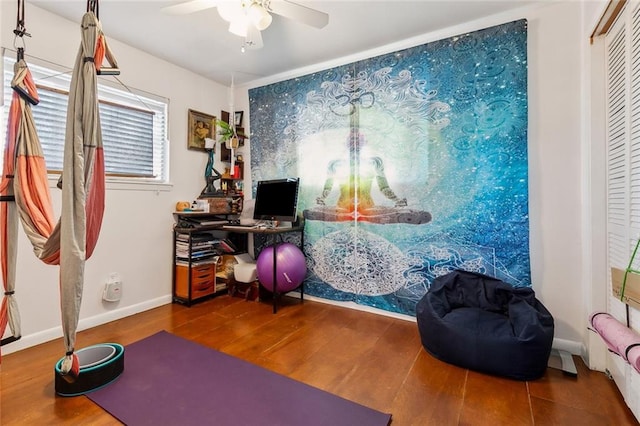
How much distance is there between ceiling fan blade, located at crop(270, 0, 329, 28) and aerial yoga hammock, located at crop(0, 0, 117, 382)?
953 mm

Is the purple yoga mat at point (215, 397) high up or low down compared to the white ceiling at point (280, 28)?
down

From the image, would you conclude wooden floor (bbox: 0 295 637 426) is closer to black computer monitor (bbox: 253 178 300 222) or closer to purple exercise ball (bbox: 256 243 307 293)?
purple exercise ball (bbox: 256 243 307 293)

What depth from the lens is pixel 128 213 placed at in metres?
2.75

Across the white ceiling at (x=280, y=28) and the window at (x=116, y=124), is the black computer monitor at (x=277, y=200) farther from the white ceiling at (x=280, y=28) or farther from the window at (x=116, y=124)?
the white ceiling at (x=280, y=28)

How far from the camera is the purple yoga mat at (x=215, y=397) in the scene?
143 cm

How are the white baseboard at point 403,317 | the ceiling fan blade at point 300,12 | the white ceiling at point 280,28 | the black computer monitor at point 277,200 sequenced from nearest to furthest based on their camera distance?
the ceiling fan blade at point 300,12 → the white baseboard at point 403,317 → the white ceiling at point 280,28 → the black computer monitor at point 277,200

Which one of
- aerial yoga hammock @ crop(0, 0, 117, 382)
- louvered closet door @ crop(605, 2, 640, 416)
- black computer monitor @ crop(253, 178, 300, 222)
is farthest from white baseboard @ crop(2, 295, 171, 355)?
louvered closet door @ crop(605, 2, 640, 416)

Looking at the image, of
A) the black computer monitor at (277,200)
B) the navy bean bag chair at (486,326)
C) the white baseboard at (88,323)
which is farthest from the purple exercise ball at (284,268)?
the navy bean bag chair at (486,326)

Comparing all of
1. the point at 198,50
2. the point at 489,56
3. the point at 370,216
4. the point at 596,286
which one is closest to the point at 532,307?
the point at 596,286

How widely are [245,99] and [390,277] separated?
271cm

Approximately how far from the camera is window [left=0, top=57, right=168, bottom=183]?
7.41 ft

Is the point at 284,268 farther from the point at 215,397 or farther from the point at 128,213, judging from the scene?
the point at 128,213

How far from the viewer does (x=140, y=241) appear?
2.86 m

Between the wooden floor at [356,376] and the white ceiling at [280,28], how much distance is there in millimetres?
2520
